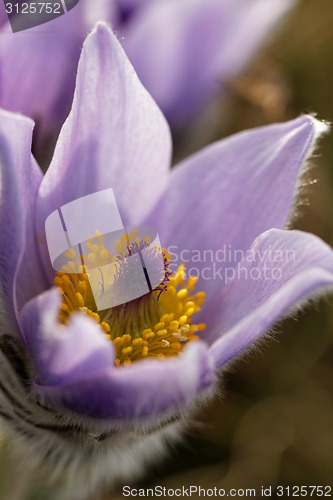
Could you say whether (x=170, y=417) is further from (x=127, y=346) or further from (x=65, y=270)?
(x=65, y=270)

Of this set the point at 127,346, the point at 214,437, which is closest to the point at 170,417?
the point at 127,346

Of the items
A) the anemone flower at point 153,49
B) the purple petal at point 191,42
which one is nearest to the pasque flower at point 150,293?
the anemone flower at point 153,49

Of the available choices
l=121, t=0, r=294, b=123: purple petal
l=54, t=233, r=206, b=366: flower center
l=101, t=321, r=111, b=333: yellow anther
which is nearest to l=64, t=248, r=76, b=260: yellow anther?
l=54, t=233, r=206, b=366: flower center

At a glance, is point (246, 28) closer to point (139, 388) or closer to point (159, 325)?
point (159, 325)

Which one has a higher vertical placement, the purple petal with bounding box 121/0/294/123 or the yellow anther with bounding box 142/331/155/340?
the purple petal with bounding box 121/0/294/123

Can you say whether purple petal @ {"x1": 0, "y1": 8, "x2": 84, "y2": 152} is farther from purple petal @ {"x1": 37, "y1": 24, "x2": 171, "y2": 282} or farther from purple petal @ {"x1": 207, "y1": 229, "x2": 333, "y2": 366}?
purple petal @ {"x1": 207, "y1": 229, "x2": 333, "y2": 366}

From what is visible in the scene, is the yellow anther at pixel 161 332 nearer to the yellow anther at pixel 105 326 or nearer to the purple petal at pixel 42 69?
the yellow anther at pixel 105 326

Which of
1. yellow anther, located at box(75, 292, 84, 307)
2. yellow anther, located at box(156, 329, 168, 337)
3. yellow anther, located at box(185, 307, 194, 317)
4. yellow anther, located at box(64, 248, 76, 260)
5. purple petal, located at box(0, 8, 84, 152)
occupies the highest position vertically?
purple petal, located at box(0, 8, 84, 152)
